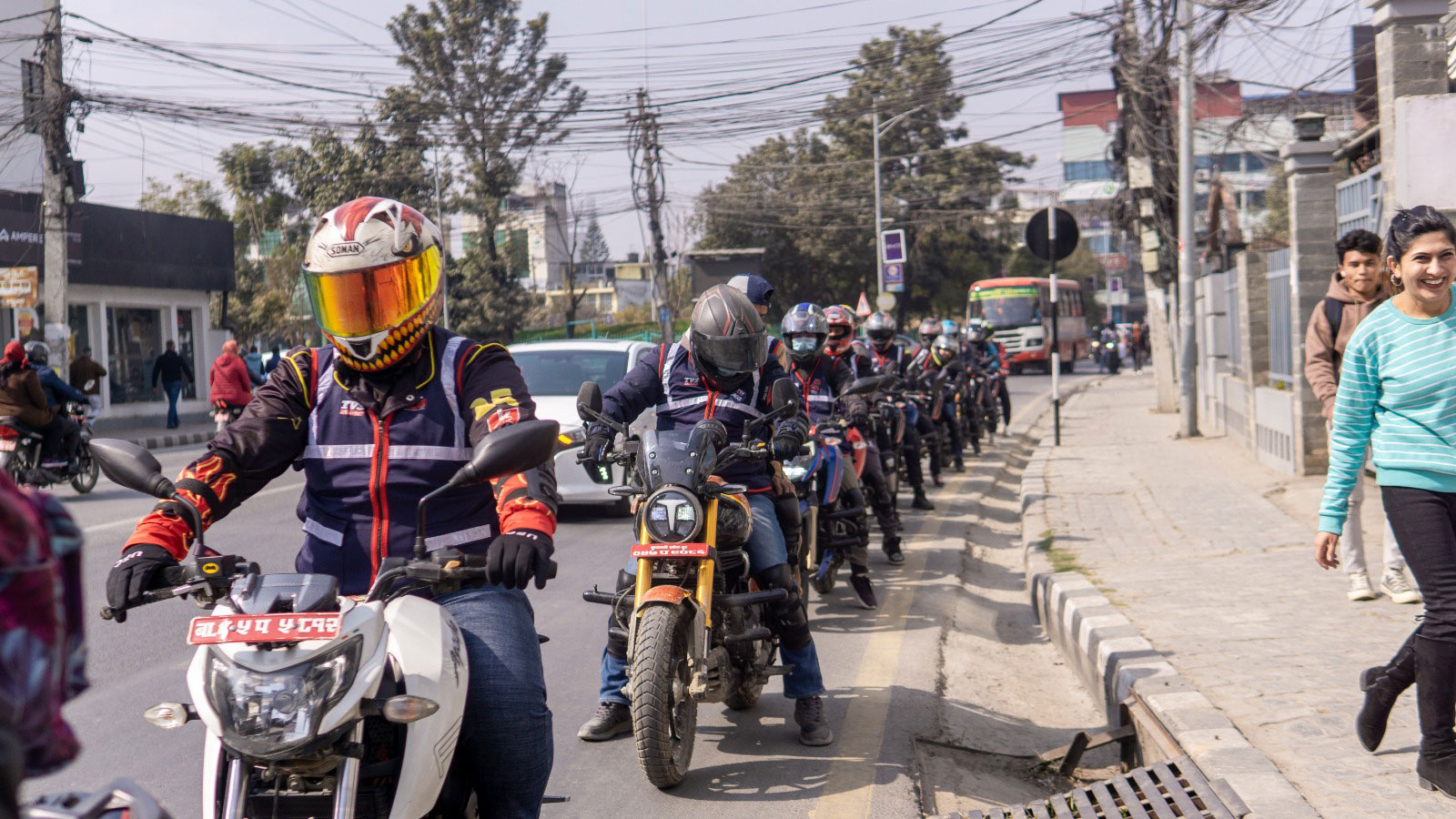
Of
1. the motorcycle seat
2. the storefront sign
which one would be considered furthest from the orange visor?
the storefront sign

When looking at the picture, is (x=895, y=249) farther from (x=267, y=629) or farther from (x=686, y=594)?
(x=267, y=629)

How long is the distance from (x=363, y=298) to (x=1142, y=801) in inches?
117

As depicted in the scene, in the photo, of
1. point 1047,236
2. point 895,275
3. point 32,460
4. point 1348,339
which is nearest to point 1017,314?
point 895,275

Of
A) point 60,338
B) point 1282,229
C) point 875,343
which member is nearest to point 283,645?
point 875,343

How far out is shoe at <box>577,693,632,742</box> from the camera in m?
5.29

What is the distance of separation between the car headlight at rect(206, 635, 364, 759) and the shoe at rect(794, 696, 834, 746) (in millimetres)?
3103

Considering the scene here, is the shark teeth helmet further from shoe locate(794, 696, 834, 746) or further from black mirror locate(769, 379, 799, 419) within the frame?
shoe locate(794, 696, 834, 746)

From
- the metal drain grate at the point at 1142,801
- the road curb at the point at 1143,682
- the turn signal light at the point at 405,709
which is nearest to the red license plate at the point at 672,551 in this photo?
the metal drain grate at the point at 1142,801

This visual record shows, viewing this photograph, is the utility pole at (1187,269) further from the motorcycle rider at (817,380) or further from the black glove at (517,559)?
the black glove at (517,559)

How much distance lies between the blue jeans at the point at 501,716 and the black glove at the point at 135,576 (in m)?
0.61

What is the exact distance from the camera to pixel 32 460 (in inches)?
542

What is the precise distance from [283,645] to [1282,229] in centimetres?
5313

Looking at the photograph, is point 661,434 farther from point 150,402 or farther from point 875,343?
point 150,402

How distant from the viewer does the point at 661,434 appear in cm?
494
